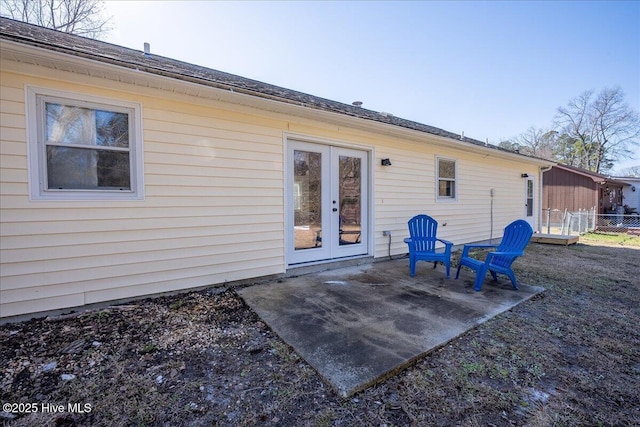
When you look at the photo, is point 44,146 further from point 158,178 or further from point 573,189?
point 573,189

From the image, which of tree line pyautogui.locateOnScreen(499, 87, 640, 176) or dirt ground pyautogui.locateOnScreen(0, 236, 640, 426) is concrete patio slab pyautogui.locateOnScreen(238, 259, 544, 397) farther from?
→ tree line pyautogui.locateOnScreen(499, 87, 640, 176)

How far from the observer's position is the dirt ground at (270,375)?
1651 millimetres

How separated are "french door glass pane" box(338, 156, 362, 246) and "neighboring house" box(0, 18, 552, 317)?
0.08 ft

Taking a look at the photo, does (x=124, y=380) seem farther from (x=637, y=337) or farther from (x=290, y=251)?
(x=637, y=337)

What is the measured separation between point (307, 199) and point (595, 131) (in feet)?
102

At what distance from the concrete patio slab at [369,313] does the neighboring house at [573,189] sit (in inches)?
589

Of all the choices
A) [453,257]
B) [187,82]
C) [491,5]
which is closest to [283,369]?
[187,82]

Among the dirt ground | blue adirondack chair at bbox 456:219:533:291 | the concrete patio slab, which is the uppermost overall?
blue adirondack chair at bbox 456:219:533:291

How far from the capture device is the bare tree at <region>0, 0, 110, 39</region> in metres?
9.62

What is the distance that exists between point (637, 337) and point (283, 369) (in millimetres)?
3286

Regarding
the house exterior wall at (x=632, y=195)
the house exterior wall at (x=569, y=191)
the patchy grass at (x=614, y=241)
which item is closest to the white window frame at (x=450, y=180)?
the patchy grass at (x=614, y=241)

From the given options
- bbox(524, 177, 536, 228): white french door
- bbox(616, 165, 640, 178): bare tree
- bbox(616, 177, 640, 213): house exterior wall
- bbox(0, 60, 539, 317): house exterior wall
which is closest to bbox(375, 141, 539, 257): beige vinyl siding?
bbox(524, 177, 536, 228): white french door

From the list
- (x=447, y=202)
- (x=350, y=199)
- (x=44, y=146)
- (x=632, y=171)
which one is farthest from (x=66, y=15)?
(x=632, y=171)

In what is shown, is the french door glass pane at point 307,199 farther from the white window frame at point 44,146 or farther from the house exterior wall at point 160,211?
the white window frame at point 44,146
